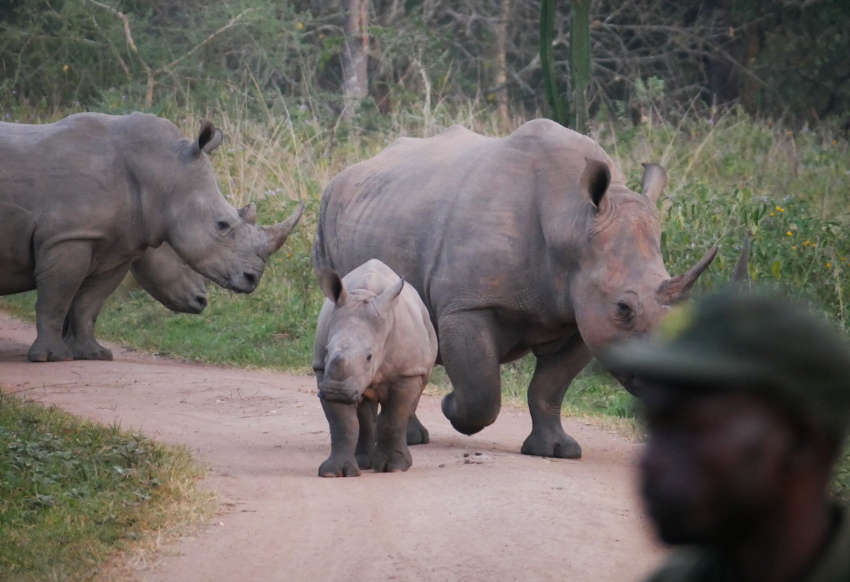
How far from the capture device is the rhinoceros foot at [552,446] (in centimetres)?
662

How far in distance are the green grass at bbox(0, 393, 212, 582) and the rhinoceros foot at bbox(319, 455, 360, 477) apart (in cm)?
57

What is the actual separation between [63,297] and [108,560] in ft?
18.8

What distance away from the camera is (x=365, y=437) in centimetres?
607

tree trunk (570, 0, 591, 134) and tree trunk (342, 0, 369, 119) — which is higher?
tree trunk (570, 0, 591, 134)

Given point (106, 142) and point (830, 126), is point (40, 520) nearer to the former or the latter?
point (106, 142)

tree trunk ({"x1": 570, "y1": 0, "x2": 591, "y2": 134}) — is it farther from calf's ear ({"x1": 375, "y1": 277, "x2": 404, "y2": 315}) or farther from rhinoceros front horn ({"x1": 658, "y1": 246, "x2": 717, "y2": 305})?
calf's ear ({"x1": 375, "y1": 277, "x2": 404, "y2": 315})

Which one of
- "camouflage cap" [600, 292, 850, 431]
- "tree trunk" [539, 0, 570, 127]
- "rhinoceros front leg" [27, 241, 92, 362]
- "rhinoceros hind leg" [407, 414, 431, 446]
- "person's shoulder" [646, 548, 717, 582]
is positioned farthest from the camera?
"tree trunk" [539, 0, 570, 127]

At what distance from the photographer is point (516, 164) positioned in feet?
22.2

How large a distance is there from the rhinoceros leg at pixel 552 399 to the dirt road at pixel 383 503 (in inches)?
6.1

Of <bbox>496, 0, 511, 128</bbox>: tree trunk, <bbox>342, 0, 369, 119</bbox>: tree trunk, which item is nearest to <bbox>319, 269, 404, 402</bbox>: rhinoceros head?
<bbox>342, 0, 369, 119</bbox>: tree trunk

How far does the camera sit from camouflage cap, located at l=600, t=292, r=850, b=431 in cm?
134

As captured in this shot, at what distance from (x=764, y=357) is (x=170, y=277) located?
9.55 meters

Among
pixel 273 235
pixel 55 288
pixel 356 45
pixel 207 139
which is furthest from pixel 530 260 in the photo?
pixel 356 45

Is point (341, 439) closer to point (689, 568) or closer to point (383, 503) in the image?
point (383, 503)
